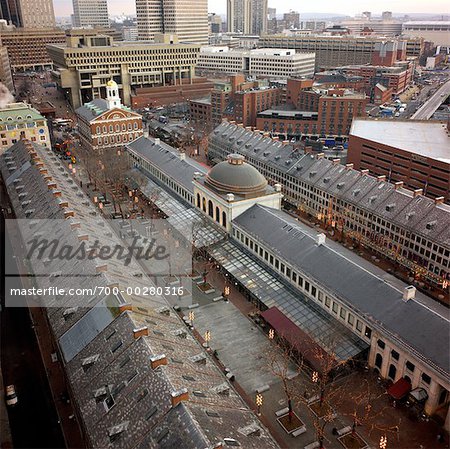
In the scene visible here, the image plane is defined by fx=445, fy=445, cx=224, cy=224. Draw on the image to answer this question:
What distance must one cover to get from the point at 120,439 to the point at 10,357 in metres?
33.8

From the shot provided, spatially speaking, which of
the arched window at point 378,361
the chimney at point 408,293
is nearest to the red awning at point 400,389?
the arched window at point 378,361

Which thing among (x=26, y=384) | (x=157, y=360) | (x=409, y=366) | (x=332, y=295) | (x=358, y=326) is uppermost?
(x=157, y=360)

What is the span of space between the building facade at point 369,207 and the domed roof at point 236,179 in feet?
72.8

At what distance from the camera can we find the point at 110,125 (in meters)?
164

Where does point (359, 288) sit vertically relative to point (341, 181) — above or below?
below

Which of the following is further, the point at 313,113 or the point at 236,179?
the point at 313,113

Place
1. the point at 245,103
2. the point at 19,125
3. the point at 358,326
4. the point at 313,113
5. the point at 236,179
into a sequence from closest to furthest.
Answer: the point at 358,326 < the point at 236,179 < the point at 19,125 < the point at 313,113 < the point at 245,103

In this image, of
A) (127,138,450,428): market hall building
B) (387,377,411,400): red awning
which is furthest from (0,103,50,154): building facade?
(387,377,411,400): red awning

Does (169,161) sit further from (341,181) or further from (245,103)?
(245,103)

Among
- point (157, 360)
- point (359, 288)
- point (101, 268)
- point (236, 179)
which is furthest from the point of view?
point (236, 179)

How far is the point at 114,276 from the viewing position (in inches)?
2547

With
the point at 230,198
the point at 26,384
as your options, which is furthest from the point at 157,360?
the point at 230,198

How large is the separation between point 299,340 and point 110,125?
122 meters

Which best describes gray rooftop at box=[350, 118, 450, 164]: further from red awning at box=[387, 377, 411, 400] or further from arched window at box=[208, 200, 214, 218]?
red awning at box=[387, 377, 411, 400]
